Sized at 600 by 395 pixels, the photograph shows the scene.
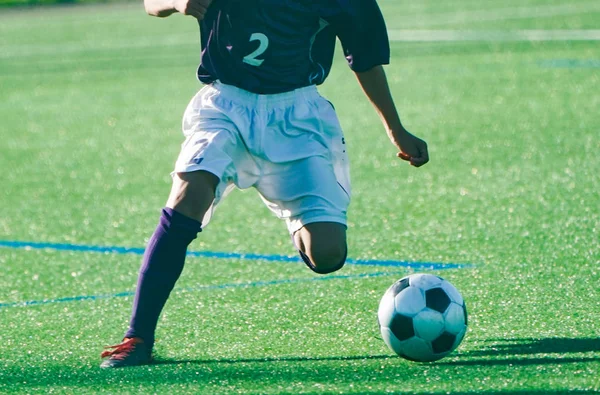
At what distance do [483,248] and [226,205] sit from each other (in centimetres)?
200

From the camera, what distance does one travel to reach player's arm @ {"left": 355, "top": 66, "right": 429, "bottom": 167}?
437 centimetres

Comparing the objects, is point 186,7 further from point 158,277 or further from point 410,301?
point 410,301

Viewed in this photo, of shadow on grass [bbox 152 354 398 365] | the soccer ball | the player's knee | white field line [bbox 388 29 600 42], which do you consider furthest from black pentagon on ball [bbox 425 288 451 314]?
white field line [bbox 388 29 600 42]

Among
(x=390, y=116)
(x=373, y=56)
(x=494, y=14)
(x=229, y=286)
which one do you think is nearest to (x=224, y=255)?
(x=229, y=286)

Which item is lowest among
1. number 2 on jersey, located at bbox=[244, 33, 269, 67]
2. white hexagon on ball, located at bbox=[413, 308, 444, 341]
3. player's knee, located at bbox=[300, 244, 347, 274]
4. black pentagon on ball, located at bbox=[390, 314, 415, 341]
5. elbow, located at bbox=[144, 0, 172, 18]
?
player's knee, located at bbox=[300, 244, 347, 274]

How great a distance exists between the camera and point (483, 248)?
5520 millimetres

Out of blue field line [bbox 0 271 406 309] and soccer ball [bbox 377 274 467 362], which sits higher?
soccer ball [bbox 377 274 467 362]

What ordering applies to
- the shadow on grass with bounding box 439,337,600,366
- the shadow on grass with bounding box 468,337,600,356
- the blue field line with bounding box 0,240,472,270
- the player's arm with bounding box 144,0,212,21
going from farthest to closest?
the blue field line with bounding box 0,240,472,270 → the player's arm with bounding box 144,0,212,21 → the shadow on grass with bounding box 468,337,600,356 → the shadow on grass with bounding box 439,337,600,366

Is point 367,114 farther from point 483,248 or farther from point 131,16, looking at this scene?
point 131,16

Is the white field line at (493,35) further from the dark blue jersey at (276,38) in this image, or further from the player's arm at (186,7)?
the player's arm at (186,7)

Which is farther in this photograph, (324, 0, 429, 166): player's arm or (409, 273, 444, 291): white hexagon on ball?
(324, 0, 429, 166): player's arm

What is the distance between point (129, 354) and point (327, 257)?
0.84 m

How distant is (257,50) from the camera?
14.1 ft

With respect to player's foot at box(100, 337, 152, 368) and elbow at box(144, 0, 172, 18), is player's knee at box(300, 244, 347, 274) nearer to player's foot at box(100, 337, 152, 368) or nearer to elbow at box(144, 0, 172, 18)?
player's foot at box(100, 337, 152, 368)
